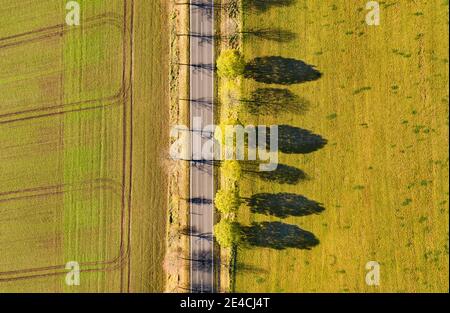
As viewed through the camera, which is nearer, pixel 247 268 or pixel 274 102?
pixel 247 268

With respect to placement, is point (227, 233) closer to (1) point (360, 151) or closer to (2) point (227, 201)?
(2) point (227, 201)

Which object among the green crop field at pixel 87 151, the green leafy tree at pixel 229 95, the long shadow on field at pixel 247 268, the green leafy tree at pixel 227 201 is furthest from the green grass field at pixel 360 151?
the green crop field at pixel 87 151

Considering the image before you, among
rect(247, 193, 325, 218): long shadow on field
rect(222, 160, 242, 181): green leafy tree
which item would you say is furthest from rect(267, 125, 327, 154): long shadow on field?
rect(222, 160, 242, 181): green leafy tree

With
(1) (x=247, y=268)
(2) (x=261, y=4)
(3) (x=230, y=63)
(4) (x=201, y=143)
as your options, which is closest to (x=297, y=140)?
(4) (x=201, y=143)

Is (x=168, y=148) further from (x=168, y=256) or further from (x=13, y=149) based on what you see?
(x=13, y=149)

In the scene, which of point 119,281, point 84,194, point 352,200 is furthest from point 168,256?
point 352,200

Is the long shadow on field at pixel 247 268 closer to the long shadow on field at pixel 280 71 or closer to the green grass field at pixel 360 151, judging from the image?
the green grass field at pixel 360 151

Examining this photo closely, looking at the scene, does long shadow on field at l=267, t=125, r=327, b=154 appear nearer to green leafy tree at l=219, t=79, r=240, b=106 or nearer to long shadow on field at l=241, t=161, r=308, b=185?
long shadow on field at l=241, t=161, r=308, b=185
